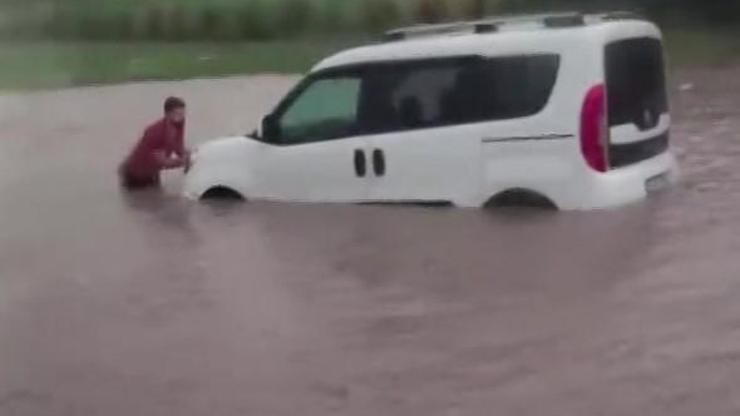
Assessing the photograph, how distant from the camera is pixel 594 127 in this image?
11266mm

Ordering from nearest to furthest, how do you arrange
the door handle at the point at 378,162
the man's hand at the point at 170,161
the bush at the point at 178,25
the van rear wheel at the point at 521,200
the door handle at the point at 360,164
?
the van rear wheel at the point at 521,200
the door handle at the point at 378,162
the door handle at the point at 360,164
the man's hand at the point at 170,161
the bush at the point at 178,25

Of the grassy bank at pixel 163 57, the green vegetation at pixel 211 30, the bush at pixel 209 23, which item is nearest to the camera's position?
the grassy bank at pixel 163 57

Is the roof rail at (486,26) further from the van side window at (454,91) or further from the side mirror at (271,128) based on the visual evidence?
the side mirror at (271,128)

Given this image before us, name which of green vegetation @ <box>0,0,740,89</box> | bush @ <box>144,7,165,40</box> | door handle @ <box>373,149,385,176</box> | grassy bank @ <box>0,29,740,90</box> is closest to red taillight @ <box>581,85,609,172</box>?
door handle @ <box>373,149,385,176</box>

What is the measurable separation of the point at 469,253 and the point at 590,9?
1664cm

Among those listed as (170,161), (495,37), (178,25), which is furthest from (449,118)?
(178,25)

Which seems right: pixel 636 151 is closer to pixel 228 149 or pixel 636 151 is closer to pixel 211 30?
pixel 228 149

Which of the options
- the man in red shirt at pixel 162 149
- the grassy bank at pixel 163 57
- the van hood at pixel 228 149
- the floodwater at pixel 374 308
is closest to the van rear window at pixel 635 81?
the floodwater at pixel 374 308

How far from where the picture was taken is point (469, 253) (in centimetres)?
1105

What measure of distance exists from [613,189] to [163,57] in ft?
61.3

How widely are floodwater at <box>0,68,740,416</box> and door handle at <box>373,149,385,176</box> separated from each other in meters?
0.28

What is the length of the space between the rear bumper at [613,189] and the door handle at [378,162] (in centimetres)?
143

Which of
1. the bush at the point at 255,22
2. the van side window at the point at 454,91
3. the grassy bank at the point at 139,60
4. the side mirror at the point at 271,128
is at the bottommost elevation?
the grassy bank at the point at 139,60

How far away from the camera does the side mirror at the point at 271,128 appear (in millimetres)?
12750
